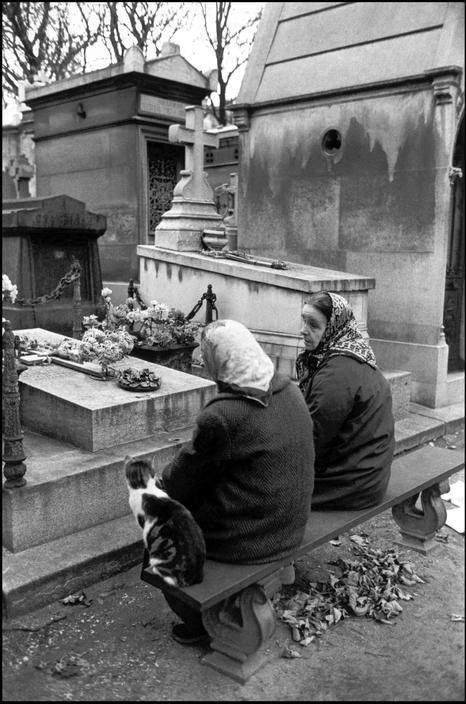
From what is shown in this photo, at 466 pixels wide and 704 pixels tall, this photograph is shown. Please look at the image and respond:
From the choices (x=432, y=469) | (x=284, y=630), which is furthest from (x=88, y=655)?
(x=432, y=469)

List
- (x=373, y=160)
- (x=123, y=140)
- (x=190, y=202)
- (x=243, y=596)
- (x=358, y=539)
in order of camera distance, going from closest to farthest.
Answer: (x=243, y=596) → (x=358, y=539) → (x=373, y=160) → (x=190, y=202) → (x=123, y=140)

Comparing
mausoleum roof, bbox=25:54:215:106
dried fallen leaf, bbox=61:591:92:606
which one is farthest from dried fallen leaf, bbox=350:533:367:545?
mausoleum roof, bbox=25:54:215:106

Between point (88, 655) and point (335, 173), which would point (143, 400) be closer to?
point (88, 655)

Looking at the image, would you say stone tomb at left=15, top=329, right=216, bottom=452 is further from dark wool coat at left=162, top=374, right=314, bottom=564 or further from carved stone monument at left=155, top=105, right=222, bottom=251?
carved stone monument at left=155, top=105, right=222, bottom=251

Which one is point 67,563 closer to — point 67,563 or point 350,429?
point 67,563

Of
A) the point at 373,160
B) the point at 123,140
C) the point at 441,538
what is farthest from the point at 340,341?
the point at 123,140

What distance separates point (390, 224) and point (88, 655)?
5.44 metres

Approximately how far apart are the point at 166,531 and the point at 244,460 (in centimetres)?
44

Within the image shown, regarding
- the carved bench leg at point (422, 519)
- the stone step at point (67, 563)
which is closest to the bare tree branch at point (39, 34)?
the stone step at point (67, 563)

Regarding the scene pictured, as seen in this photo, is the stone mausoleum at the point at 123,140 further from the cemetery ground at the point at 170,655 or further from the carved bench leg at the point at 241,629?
the carved bench leg at the point at 241,629

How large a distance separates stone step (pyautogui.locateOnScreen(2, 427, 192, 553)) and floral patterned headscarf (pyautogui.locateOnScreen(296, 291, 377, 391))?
1.23m

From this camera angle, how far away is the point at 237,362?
2758mm

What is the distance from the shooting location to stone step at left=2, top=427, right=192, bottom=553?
11.6 ft

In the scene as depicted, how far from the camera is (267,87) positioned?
27.0ft
